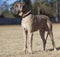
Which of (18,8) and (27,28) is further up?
(18,8)

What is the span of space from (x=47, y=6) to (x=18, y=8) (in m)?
62.6

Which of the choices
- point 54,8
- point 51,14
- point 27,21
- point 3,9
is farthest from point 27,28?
Answer: point 54,8

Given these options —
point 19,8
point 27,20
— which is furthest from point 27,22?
point 19,8

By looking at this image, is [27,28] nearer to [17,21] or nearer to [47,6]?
[17,21]

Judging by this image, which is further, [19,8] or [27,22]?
[19,8]

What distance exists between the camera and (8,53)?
33.0 feet

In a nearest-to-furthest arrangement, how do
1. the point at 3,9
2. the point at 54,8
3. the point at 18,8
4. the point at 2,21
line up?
1. the point at 18,8
2. the point at 2,21
3. the point at 3,9
4. the point at 54,8

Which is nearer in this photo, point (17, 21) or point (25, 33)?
point (25, 33)

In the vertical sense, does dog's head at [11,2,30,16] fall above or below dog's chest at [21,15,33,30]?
above

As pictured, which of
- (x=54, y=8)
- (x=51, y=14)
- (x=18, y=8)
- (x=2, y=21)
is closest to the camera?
(x=18, y=8)

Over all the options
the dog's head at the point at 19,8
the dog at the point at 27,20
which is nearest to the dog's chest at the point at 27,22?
the dog at the point at 27,20

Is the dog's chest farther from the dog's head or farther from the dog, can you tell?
the dog's head

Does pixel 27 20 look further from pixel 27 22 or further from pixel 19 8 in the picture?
pixel 19 8

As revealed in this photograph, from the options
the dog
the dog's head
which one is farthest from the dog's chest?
the dog's head
